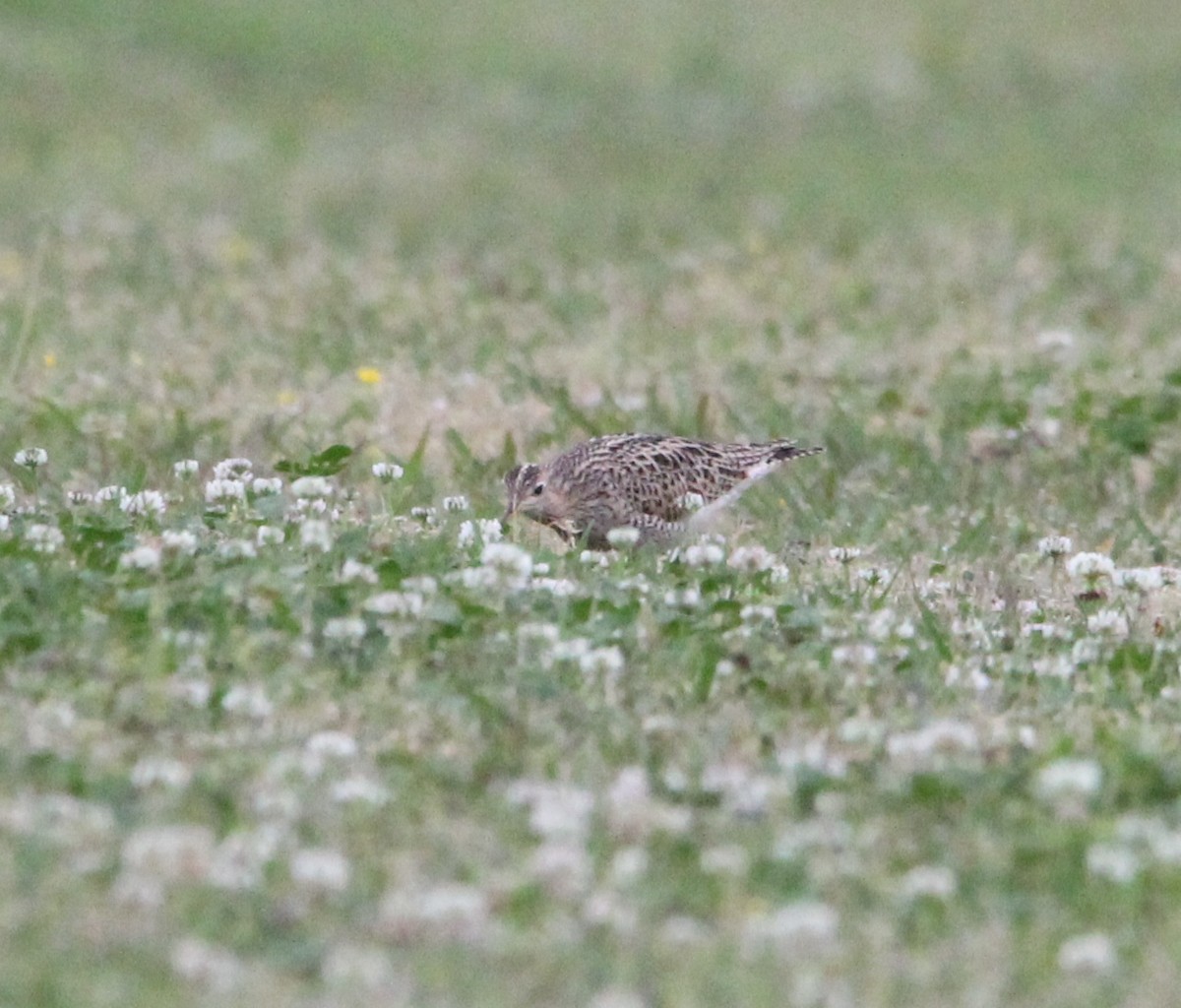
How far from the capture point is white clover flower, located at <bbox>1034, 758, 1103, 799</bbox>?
4688 mm

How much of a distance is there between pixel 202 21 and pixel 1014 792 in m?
16.4

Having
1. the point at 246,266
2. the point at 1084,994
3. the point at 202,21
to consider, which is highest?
the point at 202,21

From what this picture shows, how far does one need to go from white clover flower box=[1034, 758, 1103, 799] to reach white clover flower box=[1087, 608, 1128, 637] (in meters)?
1.66

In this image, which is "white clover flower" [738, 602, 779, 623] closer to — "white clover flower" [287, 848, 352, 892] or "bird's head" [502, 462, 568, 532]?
"bird's head" [502, 462, 568, 532]

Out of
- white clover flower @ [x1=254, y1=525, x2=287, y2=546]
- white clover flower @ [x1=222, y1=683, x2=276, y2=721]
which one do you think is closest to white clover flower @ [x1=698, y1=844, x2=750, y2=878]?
white clover flower @ [x1=222, y1=683, x2=276, y2=721]

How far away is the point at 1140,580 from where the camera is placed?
670 centimetres

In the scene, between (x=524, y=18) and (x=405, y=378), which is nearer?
(x=405, y=378)

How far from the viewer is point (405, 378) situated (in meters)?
10.2

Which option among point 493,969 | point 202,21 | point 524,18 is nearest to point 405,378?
point 493,969

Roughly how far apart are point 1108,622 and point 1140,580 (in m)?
0.19

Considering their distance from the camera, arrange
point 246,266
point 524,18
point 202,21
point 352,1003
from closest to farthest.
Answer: point 352,1003, point 246,266, point 202,21, point 524,18

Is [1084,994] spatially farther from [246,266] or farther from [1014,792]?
[246,266]

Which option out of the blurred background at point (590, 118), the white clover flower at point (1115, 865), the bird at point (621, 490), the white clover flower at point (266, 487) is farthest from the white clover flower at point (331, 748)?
the blurred background at point (590, 118)

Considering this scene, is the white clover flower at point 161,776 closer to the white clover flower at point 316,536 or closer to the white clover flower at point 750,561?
the white clover flower at point 316,536
